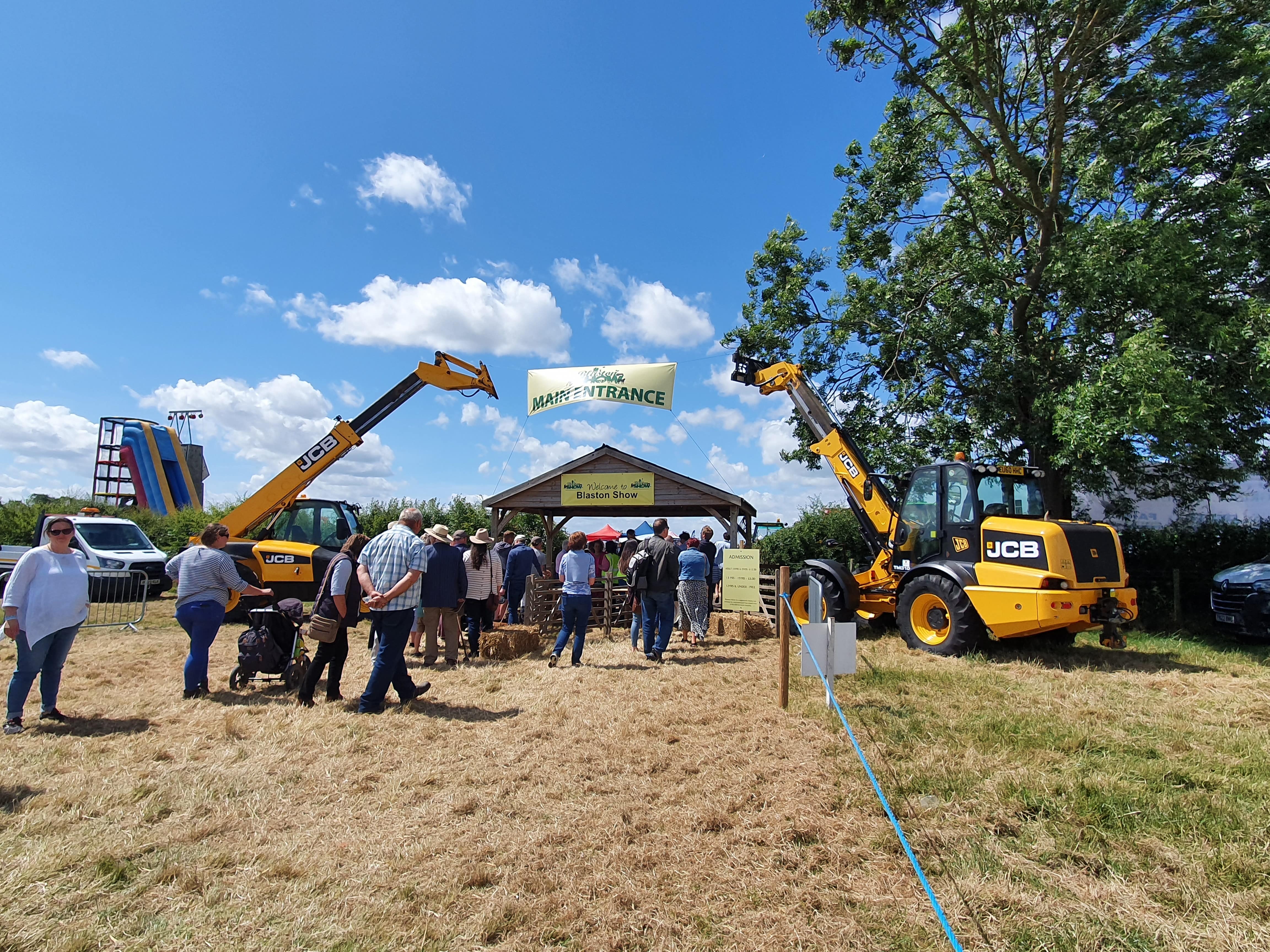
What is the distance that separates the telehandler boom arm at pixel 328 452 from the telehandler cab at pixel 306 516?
11 millimetres

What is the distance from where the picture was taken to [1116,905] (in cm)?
294

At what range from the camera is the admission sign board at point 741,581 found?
11664 millimetres

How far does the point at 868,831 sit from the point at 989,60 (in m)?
12.5

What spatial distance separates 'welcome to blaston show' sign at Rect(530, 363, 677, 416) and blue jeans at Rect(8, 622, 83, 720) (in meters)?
10.1

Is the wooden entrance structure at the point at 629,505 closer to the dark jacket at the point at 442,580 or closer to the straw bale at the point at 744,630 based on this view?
the straw bale at the point at 744,630

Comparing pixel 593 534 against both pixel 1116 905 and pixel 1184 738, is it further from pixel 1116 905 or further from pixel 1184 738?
pixel 1116 905

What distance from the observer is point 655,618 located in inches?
355

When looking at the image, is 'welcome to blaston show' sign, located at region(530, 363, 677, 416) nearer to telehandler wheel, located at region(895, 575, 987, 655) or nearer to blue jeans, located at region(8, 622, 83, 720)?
telehandler wheel, located at region(895, 575, 987, 655)

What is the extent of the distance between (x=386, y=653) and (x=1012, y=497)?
771 centimetres

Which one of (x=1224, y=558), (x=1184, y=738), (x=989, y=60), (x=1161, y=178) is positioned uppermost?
(x=989, y=60)

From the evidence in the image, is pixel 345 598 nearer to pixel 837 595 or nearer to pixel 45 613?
pixel 45 613

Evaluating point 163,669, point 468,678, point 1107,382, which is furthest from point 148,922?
point 1107,382

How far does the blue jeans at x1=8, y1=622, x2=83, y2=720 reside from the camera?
5316 mm

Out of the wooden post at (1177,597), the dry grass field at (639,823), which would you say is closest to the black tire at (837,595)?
the dry grass field at (639,823)
